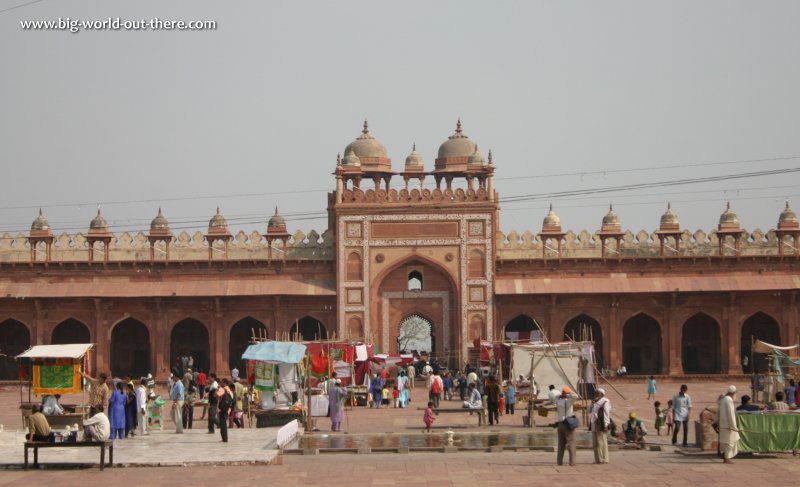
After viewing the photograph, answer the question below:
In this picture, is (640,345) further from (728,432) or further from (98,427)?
(98,427)

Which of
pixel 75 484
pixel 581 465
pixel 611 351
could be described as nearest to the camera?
pixel 75 484

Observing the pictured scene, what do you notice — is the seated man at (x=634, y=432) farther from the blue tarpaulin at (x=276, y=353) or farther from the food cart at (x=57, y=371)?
the food cart at (x=57, y=371)

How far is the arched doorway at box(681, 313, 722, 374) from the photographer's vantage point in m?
39.0

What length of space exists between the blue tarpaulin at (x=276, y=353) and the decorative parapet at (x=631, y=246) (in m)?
15.1

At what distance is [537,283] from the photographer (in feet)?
120

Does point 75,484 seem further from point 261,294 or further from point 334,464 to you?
point 261,294

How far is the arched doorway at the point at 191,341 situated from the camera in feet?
128

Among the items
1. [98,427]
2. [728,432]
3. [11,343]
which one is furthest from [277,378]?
[11,343]

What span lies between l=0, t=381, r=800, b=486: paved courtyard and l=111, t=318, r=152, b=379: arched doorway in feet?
65.9

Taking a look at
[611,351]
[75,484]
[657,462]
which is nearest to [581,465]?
[657,462]

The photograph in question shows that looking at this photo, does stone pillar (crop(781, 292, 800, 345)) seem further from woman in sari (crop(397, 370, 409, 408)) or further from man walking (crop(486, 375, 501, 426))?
man walking (crop(486, 375, 501, 426))

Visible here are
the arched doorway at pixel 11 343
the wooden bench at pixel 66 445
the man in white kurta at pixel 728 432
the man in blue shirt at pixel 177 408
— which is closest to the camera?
the wooden bench at pixel 66 445

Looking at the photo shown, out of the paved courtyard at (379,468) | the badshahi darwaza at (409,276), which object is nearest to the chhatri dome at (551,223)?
the badshahi darwaza at (409,276)

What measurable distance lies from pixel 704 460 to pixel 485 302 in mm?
20520
